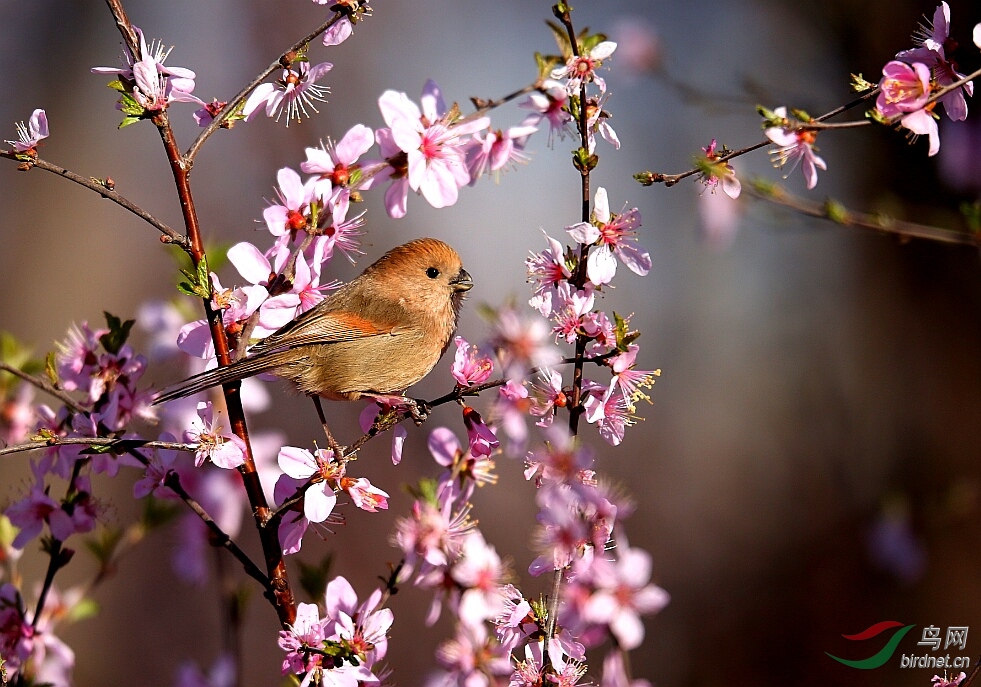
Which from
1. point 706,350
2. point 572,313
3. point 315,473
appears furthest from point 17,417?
point 706,350

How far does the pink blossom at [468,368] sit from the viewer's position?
6.75 feet

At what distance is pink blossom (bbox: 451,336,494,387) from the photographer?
6.75 feet

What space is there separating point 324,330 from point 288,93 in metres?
1.21

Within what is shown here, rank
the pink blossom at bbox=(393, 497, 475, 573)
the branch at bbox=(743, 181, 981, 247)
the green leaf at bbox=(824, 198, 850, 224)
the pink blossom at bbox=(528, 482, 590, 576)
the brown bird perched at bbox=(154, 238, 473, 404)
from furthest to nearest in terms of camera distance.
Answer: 1. the brown bird perched at bbox=(154, 238, 473, 404)
2. the green leaf at bbox=(824, 198, 850, 224)
3. the branch at bbox=(743, 181, 981, 247)
4. the pink blossom at bbox=(393, 497, 475, 573)
5. the pink blossom at bbox=(528, 482, 590, 576)

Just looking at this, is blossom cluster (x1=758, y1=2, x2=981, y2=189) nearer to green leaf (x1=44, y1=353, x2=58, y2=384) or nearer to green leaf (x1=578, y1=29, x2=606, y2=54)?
green leaf (x1=578, y1=29, x2=606, y2=54)

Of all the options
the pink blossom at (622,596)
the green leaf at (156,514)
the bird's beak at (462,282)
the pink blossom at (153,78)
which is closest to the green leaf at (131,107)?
the pink blossom at (153,78)

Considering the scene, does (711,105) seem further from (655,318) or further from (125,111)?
(655,318)

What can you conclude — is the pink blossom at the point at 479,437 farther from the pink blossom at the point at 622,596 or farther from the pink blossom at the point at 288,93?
the pink blossom at the point at 288,93

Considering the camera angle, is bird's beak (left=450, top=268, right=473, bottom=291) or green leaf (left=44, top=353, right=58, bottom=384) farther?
bird's beak (left=450, top=268, right=473, bottom=291)

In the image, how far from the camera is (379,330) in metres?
3.35

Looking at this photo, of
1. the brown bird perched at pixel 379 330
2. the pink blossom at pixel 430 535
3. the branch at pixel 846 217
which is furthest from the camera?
the brown bird perched at pixel 379 330

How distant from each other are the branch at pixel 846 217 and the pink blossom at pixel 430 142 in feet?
4.07

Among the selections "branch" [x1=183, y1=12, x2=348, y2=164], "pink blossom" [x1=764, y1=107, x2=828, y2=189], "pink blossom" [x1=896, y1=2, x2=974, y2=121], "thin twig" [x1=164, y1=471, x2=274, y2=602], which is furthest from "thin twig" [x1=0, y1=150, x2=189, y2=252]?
"pink blossom" [x1=896, y1=2, x2=974, y2=121]

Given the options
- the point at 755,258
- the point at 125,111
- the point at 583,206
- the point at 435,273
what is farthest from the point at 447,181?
the point at 755,258
